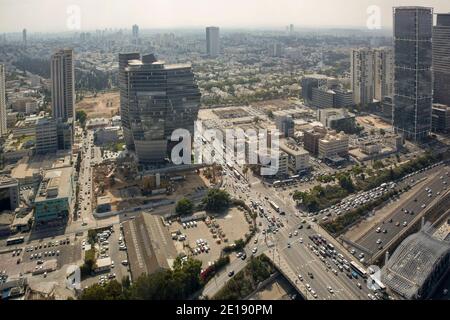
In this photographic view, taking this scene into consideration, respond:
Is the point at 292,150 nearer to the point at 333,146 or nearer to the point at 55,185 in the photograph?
the point at 333,146

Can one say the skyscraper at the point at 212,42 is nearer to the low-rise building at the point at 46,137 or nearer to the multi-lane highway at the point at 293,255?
the low-rise building at the point at 46,137

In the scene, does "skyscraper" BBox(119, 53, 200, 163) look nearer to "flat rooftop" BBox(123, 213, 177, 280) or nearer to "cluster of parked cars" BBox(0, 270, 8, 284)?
"flat rooftop" BBox(123, 213, 177, 280)

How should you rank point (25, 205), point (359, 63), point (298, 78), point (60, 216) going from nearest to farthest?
point (60, 216) < point (25, 205) < point (359, 63) < point (298, 78)

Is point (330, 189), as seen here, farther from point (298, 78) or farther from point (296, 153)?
point (298, 78)

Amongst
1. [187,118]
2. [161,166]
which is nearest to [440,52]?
[187,118]

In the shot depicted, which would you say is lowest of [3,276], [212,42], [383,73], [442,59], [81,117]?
[3,276]

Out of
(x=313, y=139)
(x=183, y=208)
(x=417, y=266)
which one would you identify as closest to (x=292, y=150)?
(x=313, y=139)

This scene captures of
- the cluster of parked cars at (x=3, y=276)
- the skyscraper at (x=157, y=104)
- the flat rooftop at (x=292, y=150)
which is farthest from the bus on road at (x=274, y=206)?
the cluster of parked cars at (x=3, y=276)
